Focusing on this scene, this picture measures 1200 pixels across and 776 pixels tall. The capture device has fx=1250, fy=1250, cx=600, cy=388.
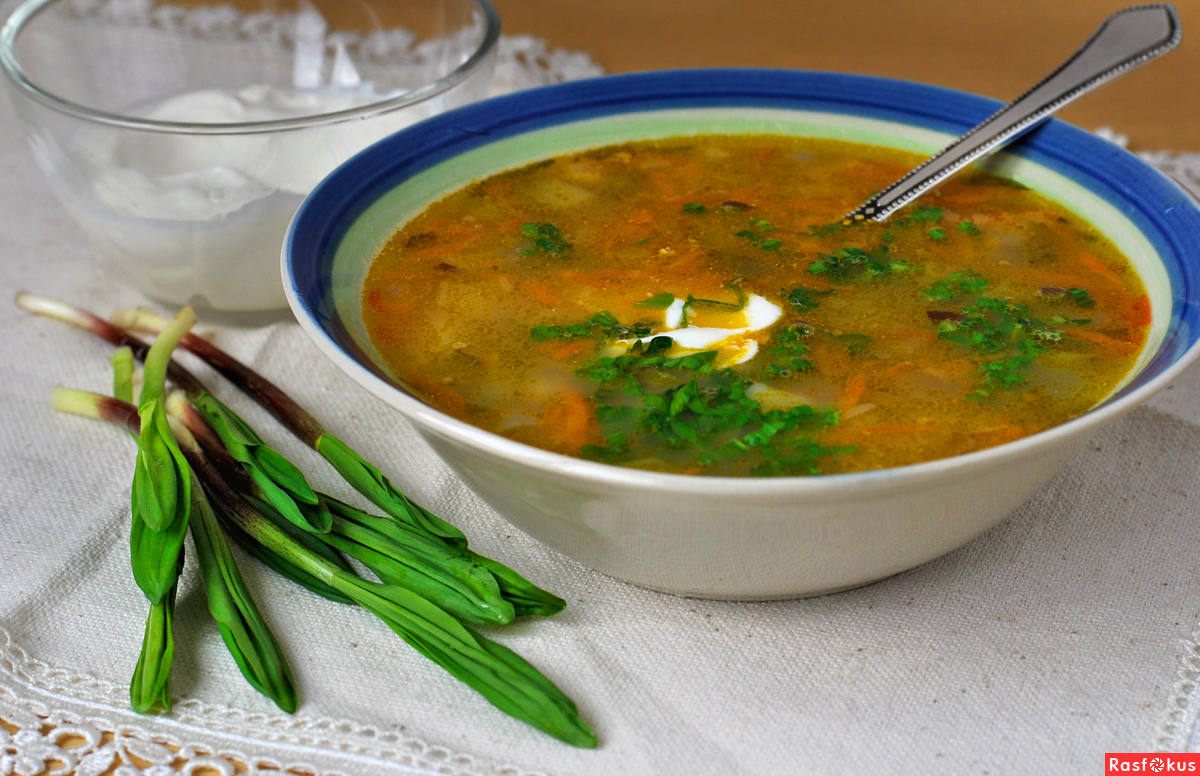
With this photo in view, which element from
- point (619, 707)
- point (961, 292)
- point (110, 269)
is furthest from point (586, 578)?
point (110, 269)

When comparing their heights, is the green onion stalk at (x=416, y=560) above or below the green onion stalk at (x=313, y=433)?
below

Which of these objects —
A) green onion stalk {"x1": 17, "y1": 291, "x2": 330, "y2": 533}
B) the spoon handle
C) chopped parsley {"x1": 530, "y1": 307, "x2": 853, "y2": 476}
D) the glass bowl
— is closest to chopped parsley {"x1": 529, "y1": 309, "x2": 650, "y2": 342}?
chopped parsley {"x1": 530, "y1": 307, "x2": 853, "y2": 476}

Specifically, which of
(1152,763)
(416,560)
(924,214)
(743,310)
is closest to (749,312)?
(743,310)

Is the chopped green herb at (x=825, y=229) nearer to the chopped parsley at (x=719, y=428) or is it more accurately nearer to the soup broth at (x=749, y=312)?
the soup broth at (x=749, y=312)

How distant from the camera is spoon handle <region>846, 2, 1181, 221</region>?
96.3 inches

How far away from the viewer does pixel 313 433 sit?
2.33 meters

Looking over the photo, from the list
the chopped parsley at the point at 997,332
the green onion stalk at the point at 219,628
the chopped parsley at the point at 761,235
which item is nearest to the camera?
the green onion stalk at the point at 219,628

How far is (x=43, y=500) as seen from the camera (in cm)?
230

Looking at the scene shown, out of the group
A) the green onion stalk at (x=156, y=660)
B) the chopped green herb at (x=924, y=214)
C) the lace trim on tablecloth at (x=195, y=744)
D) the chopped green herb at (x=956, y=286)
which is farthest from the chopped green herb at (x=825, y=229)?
the green onion stalk at (x=156, y=660)

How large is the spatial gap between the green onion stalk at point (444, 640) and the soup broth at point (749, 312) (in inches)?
12.0

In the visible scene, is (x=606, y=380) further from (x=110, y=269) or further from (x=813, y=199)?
(x=110, y=269)

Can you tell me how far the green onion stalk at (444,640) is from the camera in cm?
177

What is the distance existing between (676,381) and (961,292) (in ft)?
1.87

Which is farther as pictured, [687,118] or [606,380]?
[687,118]
